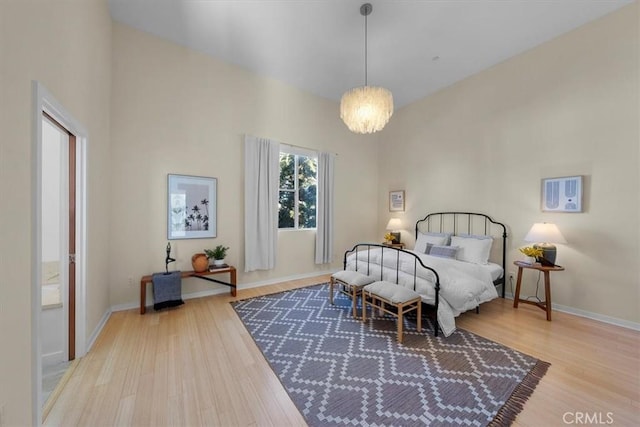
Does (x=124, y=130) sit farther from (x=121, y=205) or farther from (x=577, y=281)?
(x=577, y=281)

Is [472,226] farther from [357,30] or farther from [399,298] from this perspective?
[357,30]

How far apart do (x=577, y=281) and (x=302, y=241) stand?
4057mm

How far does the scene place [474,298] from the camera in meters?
2.81

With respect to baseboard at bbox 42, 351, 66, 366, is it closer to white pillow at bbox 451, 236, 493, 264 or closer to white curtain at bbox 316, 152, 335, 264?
white curtain at bbox 316, 152, 335, 264

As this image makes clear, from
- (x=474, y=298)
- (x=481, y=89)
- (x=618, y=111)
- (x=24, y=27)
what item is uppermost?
(x=481, y=89)

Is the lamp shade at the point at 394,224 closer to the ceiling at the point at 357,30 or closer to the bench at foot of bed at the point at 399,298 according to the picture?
the bench at foot of bed at the point at 399,298

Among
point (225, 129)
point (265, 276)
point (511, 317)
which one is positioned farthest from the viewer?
point (265, 276)

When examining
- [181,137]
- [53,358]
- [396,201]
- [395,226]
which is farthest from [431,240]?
[53,358]

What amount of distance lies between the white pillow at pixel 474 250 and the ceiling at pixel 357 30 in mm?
2852

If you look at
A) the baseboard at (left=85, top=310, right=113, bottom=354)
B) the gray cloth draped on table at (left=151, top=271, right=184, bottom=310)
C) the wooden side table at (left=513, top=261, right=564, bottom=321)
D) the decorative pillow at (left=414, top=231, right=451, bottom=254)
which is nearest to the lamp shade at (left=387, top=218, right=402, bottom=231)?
the decorative pillow at (left=414, top=231, right=451, bottom=254)

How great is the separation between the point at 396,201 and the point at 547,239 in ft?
8.91

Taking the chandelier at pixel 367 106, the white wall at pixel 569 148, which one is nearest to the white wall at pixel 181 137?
the chandelier at pixel 367 106

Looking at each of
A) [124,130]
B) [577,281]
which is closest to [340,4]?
[124,130]

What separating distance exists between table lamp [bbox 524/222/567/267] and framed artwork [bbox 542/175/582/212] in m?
0.31
